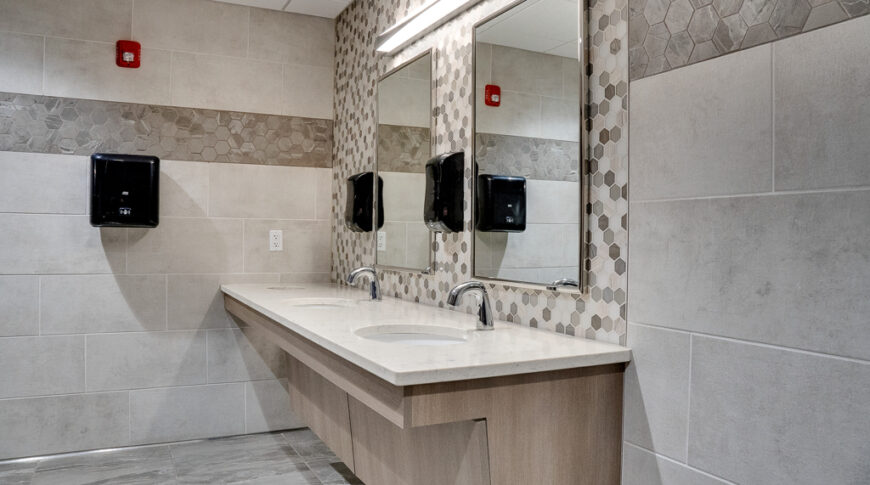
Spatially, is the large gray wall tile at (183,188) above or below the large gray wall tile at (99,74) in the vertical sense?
below

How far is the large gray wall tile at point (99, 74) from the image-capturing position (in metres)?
2.95

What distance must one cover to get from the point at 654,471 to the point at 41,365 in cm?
278

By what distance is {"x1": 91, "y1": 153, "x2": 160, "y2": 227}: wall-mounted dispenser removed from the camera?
9.45 ft

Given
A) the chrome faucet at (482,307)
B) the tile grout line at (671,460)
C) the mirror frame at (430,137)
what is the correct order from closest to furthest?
the tile grout line at (671,460)
the chrome faucet at (482,307)
the mirror frame at (430,137)

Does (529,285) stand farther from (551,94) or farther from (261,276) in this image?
(261,276)

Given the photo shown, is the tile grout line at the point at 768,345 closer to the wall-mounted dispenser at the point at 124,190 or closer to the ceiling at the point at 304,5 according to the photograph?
the wall-mounted dispenser at the point at 124,190

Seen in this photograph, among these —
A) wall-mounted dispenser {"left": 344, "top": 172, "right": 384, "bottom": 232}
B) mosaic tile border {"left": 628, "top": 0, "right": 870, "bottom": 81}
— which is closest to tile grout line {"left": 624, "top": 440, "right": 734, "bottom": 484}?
mosaic tile border {"left": 628, "top": 0, "right": 870, "bottom": 81}

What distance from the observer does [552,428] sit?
1.46 metres

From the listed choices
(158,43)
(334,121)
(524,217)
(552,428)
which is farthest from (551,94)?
(158,43)

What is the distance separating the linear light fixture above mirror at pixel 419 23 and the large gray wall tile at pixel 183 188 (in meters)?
1.19

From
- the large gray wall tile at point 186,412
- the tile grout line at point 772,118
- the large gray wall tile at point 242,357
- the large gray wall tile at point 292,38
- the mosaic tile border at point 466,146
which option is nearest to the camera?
the tile grout line at point 772,118

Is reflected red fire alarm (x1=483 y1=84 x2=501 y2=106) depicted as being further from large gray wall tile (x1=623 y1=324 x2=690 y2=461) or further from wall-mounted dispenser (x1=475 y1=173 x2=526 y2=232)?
large gray wall tile (x1=623 y1=324 x2=690 y2=461)

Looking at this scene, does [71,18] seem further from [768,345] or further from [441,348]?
[768,345]

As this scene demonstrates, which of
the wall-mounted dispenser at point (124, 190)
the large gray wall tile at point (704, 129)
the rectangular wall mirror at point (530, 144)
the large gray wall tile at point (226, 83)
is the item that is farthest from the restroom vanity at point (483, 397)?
the large gray wall tile at point (226, 83)
